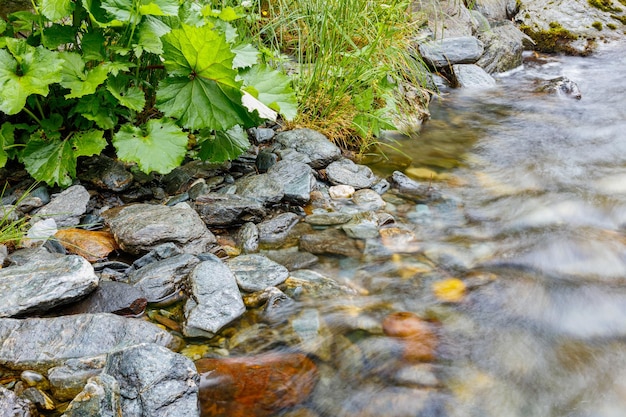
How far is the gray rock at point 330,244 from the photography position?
272 cm

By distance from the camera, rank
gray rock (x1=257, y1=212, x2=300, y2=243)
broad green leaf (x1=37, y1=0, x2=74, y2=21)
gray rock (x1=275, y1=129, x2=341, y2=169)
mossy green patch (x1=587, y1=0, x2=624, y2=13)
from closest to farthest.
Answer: broad green leaf (x1=37, y1=0, x2=74, y2=21) < gray rock (x1=257, y1=212, x2=300, y2=243) < gray rock (x1=275, y1=129, x2=341, y2=169) < mossy green patch (x1=587, y1=0, x2=624, y2=13)

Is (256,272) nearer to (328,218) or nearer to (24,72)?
(328,218)

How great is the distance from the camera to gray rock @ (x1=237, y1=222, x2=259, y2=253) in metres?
2.69

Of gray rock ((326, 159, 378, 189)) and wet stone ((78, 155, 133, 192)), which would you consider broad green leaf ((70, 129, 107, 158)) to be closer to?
wet stone ((78, 155, 133, 192))

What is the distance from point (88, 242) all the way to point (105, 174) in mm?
568

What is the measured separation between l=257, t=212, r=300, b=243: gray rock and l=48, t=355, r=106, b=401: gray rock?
118 cm

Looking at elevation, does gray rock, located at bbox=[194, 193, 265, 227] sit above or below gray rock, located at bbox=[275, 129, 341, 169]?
below

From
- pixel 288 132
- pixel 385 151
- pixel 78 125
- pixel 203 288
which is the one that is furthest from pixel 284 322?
pixel 385 151

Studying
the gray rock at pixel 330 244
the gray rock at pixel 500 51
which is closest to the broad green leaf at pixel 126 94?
the gray rock at pixel 330 244

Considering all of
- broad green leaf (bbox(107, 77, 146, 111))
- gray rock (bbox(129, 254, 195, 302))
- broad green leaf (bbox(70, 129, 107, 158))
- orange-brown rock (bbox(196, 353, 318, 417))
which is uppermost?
broad green leaf (bbox(107, 77, 146, 111))

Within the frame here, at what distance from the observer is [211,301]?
216 cm

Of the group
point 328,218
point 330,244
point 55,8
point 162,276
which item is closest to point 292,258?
point 330,244

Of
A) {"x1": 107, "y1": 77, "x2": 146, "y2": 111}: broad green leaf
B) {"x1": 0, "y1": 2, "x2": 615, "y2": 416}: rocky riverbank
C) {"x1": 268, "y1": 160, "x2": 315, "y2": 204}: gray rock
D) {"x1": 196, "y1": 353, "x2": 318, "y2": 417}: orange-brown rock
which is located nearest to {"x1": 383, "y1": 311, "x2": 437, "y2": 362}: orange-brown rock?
{"x1": 0, "y1": 2, "x2": 615, "y2": 416}: rocky riverbank

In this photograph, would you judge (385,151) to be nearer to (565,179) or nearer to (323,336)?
(565,179)
